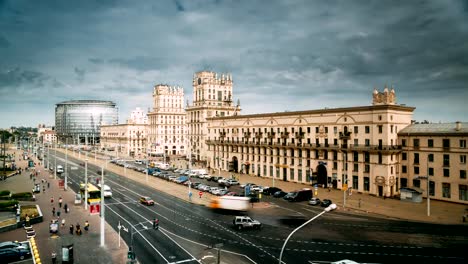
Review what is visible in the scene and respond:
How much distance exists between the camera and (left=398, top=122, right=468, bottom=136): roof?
6225cm

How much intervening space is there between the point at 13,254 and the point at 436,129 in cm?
6917

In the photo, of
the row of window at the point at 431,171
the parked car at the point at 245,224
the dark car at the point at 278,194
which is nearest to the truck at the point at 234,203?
the parked car at the point at 245,224

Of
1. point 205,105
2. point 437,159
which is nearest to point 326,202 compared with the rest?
point 437,159

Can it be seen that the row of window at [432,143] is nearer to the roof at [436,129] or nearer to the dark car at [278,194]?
the roof at [436,129]

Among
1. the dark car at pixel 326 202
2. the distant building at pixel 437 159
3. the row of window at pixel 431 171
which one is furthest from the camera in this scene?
the distant building at pixel 437 159

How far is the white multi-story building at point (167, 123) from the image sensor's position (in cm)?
16938

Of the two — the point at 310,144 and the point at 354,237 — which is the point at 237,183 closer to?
the point at 310,144

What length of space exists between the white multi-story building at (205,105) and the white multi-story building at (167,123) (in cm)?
3545

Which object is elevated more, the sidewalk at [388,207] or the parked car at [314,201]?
the parked car at [314,201]

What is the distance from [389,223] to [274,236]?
59.7 feet

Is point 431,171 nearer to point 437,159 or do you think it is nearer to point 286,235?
point 437,159

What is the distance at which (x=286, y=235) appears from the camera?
42.7 metres

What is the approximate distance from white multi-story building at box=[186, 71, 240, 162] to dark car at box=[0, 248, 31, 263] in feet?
301

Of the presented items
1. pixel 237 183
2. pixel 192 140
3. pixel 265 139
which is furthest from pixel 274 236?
pixel 192 140
